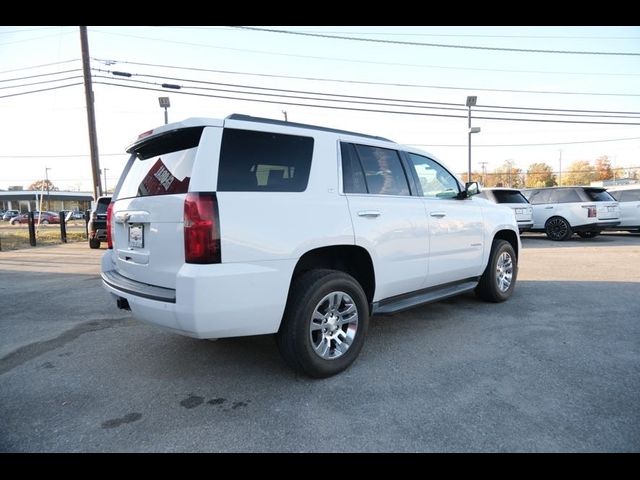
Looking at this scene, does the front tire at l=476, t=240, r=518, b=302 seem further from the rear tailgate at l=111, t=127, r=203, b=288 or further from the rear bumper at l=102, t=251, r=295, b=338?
the rear tailgate at l=111, t=127, r=203, b=288

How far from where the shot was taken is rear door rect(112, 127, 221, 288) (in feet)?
8.89

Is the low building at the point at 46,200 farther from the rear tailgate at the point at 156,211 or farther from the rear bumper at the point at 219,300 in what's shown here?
the rear bumper at the point at 219,300

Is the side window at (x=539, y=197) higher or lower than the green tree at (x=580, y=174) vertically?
lower

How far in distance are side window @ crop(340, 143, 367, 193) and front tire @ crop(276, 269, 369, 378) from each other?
2.55ft

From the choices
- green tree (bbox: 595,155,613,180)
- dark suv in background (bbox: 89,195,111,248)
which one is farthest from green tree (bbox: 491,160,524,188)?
dark suv in background (bbox: 89,195,111,248)

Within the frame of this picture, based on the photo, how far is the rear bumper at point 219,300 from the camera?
2529 millimetres

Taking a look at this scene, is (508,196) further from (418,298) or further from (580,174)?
(580,174)

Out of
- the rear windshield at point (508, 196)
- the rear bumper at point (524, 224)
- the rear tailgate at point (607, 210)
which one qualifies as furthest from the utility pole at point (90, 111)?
the rear tailgate at point (607, 210)

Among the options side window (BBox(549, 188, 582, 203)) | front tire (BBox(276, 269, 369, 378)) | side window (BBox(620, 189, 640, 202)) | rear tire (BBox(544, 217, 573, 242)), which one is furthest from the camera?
side window (BBox(620, 189, 640, 202))

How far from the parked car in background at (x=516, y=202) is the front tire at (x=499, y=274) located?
7.74 meters

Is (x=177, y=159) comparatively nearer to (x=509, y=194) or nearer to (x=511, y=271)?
(x=511, y=271)

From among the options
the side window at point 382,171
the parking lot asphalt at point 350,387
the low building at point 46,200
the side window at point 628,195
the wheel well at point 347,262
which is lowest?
the parking lot asphalt at point 350,387

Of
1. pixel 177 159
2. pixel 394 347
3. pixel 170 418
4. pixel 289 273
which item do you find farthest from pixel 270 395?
pixel 177 159
